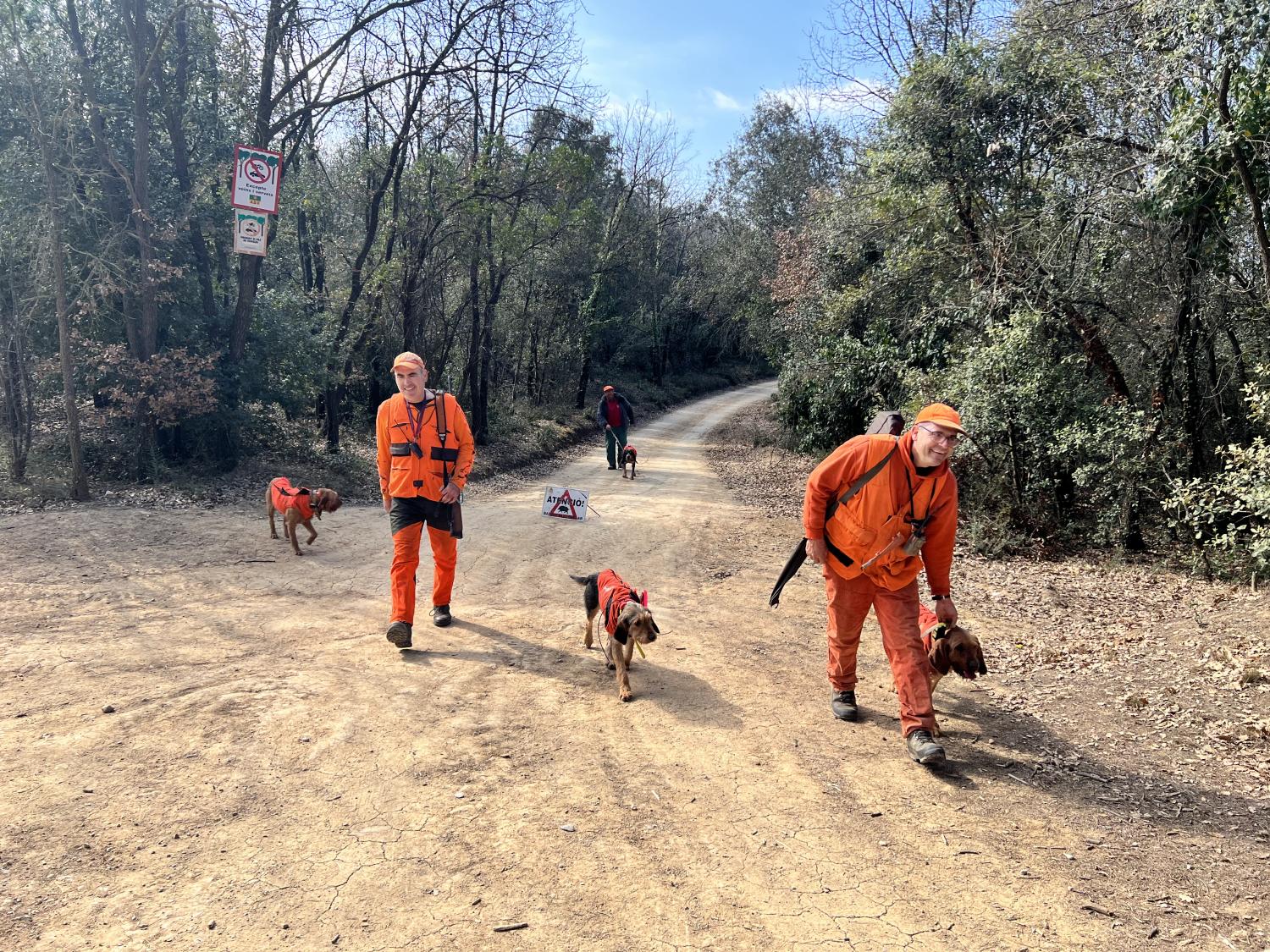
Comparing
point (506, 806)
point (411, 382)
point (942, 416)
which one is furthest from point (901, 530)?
point (411, 382)

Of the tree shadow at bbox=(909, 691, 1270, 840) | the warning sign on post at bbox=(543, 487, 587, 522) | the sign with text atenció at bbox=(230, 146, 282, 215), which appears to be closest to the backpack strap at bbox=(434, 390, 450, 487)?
the tree shadow at bbox=(909, 691, 1270, 840)

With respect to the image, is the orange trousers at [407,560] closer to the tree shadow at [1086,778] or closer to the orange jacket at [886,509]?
the orange jacket at [886,509]

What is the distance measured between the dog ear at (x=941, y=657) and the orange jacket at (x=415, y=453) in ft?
11.1

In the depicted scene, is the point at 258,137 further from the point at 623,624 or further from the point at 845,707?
the point at 845,707

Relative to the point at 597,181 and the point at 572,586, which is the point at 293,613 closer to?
the point at 572,586

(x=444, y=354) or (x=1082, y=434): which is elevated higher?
(x=444, y=354)

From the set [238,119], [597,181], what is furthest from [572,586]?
[597,181]

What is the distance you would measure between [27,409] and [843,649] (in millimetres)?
11124

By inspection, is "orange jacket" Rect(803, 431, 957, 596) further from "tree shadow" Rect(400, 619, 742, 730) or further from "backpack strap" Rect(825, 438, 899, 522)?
"tree shadow" Rect(400, 619, 742, 730)

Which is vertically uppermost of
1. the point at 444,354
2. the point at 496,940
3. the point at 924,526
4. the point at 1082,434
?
the point at 444,354

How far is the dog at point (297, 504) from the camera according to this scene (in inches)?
314

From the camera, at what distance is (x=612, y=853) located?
10.3 ft

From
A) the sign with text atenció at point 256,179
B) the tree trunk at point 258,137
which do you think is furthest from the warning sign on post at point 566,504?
the tree trunk at point 258,137

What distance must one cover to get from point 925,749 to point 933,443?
5.45ft
